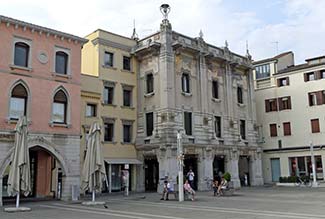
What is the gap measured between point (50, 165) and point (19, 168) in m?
9.31

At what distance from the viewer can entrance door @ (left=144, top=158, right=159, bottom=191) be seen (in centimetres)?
3353

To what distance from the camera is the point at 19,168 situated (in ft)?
59.1

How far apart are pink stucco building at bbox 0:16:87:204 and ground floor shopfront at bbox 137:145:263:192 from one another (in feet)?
24.9

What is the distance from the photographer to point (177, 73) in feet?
106

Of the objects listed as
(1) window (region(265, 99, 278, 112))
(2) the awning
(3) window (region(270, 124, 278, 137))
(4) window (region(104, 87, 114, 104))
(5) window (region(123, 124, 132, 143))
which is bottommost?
(2) the awning

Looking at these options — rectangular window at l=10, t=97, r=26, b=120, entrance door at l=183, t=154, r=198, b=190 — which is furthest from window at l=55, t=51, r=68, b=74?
entrance door at l=183, t=154, r=198, b=190

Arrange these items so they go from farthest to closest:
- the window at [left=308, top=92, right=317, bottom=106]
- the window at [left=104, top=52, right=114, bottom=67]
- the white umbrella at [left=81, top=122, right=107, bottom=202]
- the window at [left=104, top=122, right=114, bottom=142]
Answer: the window at [left=308, top=92, right=317, bottom=106] → the window at [left=104, top=52, right=114, bottom=67] → the window at [left=104, top=122, right=114, bottom=142] → the white umbrella at [left=81, top=122, right=107, bottom=202]

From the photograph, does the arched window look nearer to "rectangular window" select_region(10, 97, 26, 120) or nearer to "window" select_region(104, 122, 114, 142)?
"rectangular window" select_region(10, 97, 26, 120)

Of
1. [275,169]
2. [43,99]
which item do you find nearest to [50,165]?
[43,99]

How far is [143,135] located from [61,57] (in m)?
10.1

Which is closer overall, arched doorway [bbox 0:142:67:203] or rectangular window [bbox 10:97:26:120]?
rectangular window [bbox 10:97:26:120]

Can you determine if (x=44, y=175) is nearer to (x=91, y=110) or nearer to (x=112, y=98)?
(x=91, y=110)

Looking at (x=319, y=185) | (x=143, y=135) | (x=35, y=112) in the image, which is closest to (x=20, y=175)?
(x=35, y=112)

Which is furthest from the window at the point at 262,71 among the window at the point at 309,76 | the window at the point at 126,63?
the window at the point at 126,63
